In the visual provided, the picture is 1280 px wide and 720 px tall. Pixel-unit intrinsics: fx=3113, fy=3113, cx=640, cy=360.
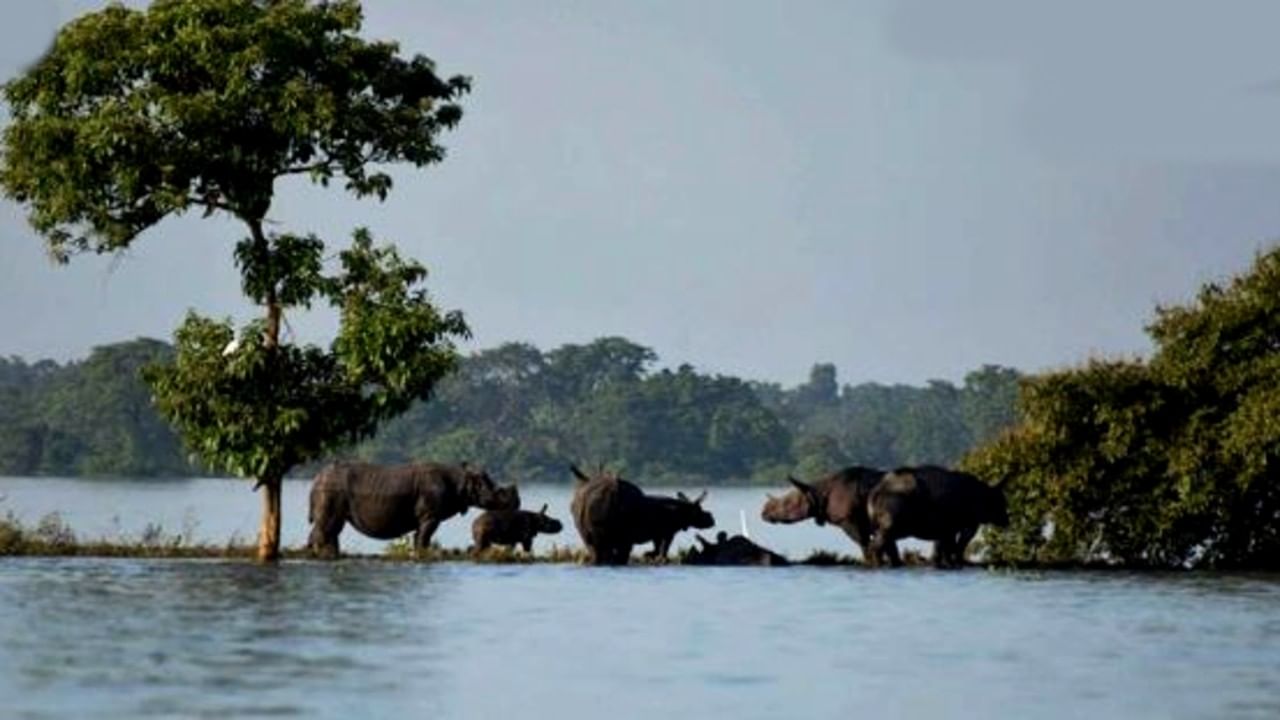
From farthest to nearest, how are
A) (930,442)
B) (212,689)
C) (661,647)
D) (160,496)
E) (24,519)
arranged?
1. (930,442)
2. (160,496)
3. (24,519)
4. (661,647)
5. (212,689)

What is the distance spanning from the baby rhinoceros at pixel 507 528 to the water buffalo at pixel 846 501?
170 inches

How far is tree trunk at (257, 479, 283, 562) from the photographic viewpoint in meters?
47.5

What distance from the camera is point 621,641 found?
113ft

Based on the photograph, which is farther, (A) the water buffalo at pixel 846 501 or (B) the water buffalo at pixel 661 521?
(A) the water buffalo at pixel 846 501

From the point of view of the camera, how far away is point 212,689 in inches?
1085

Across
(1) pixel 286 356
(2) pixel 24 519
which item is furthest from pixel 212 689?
(2) pixel 24 519

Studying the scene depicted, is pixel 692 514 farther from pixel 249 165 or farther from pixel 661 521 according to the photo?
pixel 249 165

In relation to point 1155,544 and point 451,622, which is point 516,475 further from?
point 451,622

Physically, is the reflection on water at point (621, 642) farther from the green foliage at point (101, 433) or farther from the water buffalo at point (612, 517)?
the green foliage at point (101, 433)

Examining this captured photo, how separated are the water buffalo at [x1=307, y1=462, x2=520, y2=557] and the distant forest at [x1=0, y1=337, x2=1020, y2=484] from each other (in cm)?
10614

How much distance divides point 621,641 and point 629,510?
1433 centimetres

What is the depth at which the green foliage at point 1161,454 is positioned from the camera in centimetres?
4822

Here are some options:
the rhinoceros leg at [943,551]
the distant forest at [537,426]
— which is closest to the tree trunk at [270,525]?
the rhinoceros leg at [943,551]

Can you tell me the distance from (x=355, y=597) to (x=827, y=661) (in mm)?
9564
